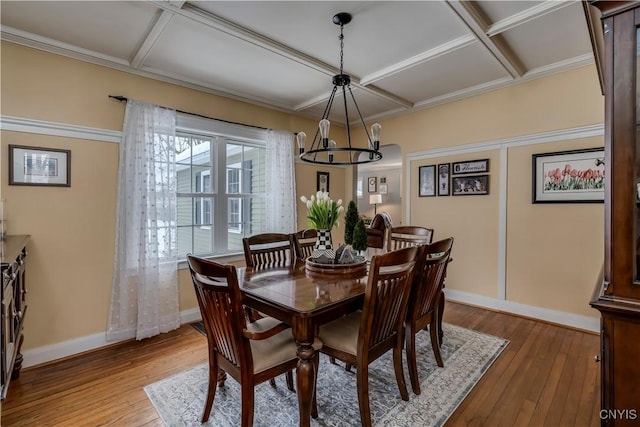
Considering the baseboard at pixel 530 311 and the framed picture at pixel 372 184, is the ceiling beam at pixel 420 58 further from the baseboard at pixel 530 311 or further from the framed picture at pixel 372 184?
the framed picture at pixel 372 184

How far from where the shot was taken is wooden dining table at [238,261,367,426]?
1.53 meters

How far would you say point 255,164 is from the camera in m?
4.06

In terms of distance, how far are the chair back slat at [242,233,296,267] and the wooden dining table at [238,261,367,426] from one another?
0.97ft

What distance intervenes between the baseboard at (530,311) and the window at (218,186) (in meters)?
2.74

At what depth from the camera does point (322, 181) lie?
15.6ft

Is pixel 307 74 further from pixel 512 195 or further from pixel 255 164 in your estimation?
pixel 512 195

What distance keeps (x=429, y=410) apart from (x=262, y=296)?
125cm

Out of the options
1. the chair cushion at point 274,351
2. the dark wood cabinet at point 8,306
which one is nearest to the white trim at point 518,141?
the chair cushion at point 274,351

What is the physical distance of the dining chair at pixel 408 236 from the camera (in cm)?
297

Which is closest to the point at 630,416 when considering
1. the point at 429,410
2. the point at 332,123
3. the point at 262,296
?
the point at 429,410

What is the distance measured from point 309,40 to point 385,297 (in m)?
2.13

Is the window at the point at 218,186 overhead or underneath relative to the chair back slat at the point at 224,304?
overhead

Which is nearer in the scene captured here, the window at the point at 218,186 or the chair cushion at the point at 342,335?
the chair cushion at the point at 342,335

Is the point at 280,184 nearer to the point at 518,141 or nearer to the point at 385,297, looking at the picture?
the point at 385,297
